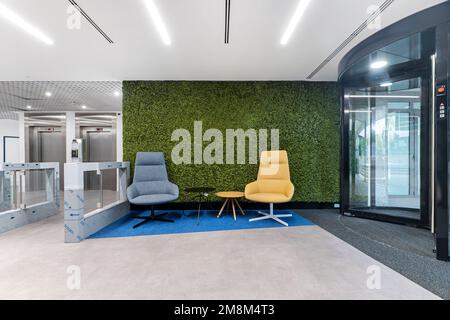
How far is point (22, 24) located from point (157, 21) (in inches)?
67.2

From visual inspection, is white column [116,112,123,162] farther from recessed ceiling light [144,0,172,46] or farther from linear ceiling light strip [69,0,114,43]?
recessed ceiling light [144,0,172,46]

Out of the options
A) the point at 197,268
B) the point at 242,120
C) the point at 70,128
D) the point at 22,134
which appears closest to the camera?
the point at 197,268

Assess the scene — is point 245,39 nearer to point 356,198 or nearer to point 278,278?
point 278,278

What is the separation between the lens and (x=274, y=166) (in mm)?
3939

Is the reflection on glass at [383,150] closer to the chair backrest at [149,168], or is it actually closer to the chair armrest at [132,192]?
the chair backrest at [149,168]

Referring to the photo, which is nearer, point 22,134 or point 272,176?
point 272,176

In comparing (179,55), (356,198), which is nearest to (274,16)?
(179,55)

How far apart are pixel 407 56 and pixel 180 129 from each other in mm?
4075

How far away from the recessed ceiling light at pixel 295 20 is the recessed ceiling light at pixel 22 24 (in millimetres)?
3256

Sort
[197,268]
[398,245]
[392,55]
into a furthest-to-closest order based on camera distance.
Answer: [392,55] < [398,245] < [197,268]

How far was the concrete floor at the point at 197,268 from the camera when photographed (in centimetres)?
169

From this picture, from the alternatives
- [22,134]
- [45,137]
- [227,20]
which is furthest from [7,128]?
[227,20]

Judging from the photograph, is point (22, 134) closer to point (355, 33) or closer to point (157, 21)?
point (157, 21)

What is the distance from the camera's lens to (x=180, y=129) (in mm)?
4406
